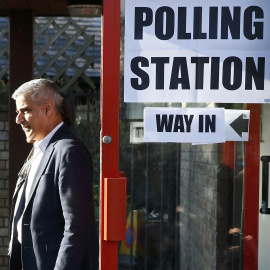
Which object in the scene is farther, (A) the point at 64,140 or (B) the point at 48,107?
(B) the point at 48,107

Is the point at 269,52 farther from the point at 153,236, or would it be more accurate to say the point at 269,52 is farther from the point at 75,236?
the point at 75,236

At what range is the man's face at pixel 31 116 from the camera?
118 inches

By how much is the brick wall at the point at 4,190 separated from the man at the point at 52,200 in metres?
2.92

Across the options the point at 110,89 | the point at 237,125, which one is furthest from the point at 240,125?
the point at 110,89

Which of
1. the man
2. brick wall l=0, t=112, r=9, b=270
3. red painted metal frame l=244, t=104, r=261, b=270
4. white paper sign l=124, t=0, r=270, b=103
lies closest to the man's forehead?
the man

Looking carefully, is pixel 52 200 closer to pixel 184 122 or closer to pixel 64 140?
pixel 64 140

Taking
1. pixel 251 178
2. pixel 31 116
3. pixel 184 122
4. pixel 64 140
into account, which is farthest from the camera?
pixel 251 178

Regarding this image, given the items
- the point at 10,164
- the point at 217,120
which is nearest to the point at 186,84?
the point at 217,120

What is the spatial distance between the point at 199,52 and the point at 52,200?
106 centimetres

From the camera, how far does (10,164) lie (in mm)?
5332

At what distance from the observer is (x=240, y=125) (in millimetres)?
3301

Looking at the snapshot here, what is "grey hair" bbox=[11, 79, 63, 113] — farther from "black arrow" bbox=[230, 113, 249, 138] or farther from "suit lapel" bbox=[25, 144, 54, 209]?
"black arrow" bbox=[230, 113, 249, 138]

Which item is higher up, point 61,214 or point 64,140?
point 64,140

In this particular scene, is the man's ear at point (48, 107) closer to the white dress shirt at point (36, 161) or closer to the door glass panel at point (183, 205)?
the white dress shirt at point (36, 161)
